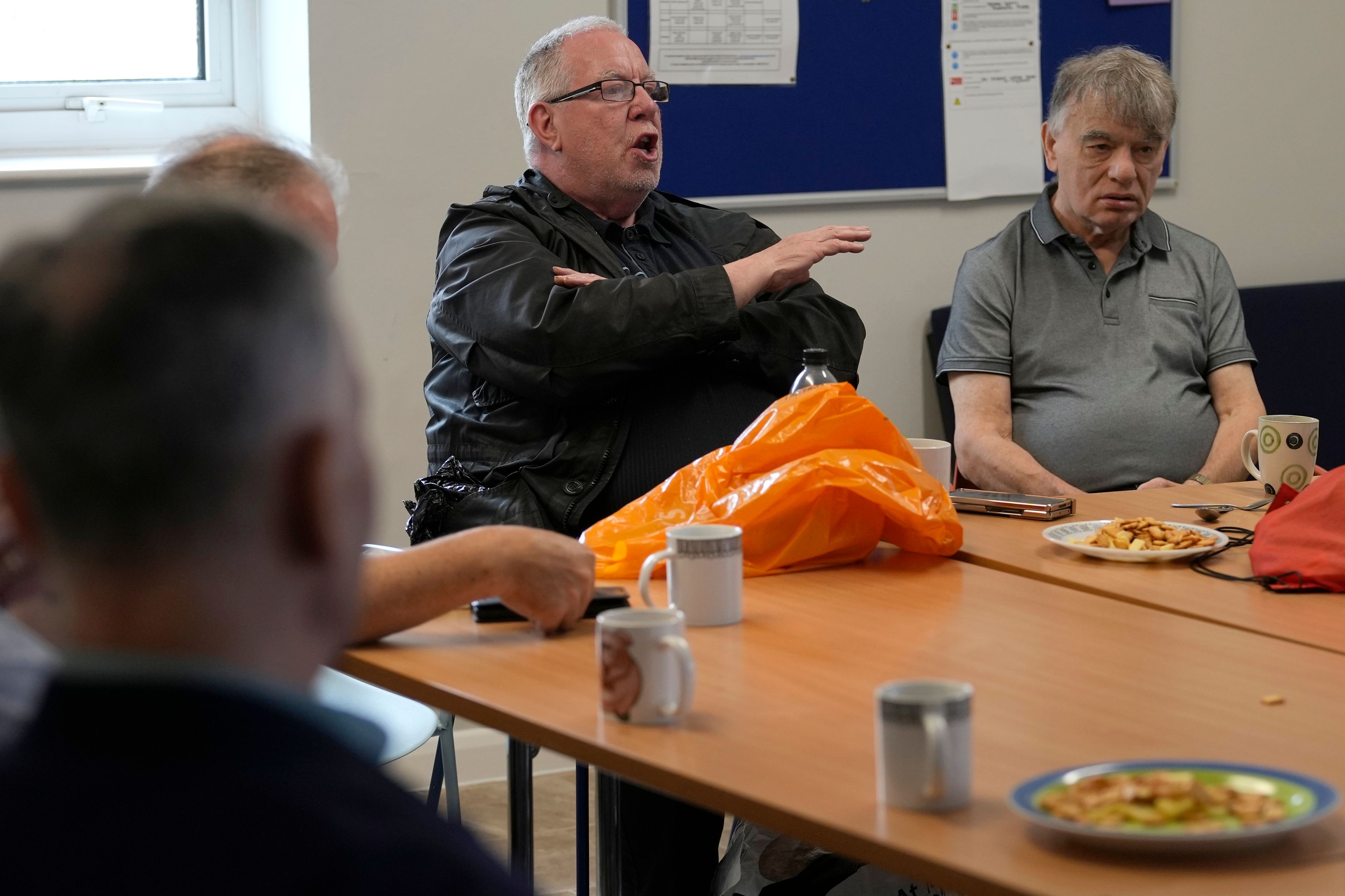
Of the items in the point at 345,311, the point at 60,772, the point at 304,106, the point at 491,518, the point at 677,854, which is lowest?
the point at 677,854

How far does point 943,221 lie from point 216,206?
3.24m

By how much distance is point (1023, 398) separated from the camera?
121 inches

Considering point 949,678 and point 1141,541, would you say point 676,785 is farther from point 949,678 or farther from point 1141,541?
point 1141,541

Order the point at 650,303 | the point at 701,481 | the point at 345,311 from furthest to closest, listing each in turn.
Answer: the point at 650,303 < the point at 701,481 < the point at 345,311

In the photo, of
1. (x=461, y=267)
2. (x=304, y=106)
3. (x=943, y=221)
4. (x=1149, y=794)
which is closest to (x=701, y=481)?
(x=461, y=267)

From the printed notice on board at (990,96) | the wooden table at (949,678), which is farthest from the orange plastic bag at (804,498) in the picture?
the printed notice on board at (990,96)

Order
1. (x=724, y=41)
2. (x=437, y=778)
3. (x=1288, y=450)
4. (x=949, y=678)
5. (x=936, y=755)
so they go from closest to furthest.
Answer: (x=936, y=755), (x=949, y=678), (x=1288, y=450), (x=437, y=778), (x=724, y=41)

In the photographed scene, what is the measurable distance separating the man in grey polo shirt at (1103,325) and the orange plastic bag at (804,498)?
42.3 inches

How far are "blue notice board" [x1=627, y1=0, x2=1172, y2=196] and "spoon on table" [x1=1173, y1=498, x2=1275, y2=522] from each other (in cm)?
152

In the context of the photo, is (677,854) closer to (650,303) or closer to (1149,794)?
(650,303)

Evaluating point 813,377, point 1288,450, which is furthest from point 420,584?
point 1288,450

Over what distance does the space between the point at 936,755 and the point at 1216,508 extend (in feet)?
4.31

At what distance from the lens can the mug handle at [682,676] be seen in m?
1.25

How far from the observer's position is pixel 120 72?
10.7ft
